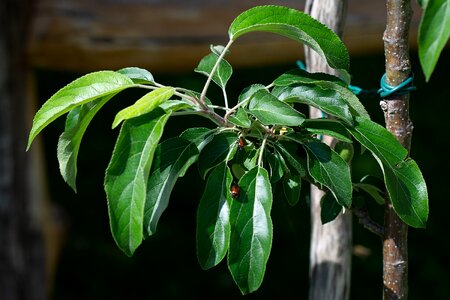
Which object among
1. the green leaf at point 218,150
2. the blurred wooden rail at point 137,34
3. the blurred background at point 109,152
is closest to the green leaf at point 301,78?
the green leaf at point 218,150

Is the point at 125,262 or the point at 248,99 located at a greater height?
the point at 248,99

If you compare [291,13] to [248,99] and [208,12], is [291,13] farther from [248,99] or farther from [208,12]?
[208,12]

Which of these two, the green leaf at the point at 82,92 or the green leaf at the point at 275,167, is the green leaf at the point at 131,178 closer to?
the green leaf at the point at 82,92

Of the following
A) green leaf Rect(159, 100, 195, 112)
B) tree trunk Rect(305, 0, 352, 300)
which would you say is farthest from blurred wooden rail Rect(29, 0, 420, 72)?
green leaf Rect(159, 100, 195, 112)

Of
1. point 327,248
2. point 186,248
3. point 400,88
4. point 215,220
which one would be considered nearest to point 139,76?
point 215,220

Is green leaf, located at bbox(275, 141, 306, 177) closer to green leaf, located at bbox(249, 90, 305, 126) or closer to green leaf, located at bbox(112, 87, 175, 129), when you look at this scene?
green leaf, located at bbox(249, 90, 305, 126)

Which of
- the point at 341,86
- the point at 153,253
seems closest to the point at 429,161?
the point at 153,253
